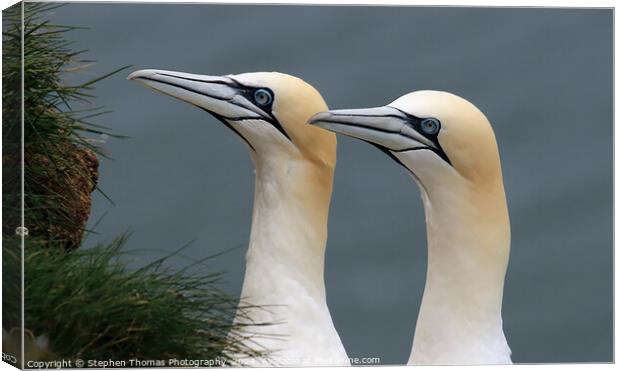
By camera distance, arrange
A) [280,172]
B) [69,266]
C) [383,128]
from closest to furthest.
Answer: [69,266]
[383,128]
[280,172]

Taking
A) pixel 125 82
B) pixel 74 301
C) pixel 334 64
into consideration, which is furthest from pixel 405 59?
pixel 74 301

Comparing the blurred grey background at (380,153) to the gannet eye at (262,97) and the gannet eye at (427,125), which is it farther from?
the gannet eye at (427,125)

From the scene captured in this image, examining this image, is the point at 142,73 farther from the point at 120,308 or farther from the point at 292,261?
the point at 120,308

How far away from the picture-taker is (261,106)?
14398mm

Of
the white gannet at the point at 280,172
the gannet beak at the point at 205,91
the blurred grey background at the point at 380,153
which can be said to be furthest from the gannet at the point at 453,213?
the gannet beak at the point at 205,91

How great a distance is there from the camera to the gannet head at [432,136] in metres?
14.3

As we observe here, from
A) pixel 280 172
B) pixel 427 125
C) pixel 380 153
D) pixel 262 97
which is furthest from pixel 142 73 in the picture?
pixel 427 125

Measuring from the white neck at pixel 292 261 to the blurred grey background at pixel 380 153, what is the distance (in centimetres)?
16

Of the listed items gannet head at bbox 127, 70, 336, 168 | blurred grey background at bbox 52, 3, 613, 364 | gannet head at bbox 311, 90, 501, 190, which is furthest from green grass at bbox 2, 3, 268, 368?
gannet head at bbox 311, 90, 501, 190

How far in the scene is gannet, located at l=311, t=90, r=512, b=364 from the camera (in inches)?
564

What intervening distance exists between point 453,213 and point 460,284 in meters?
0.40

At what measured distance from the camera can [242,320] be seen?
46.1ft

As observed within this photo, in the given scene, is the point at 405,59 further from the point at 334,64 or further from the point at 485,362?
the point at 485,362

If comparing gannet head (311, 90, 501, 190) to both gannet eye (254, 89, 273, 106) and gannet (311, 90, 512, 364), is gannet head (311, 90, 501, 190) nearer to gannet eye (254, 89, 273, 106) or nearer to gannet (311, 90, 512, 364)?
gannet (311, 90, 512, 364)
